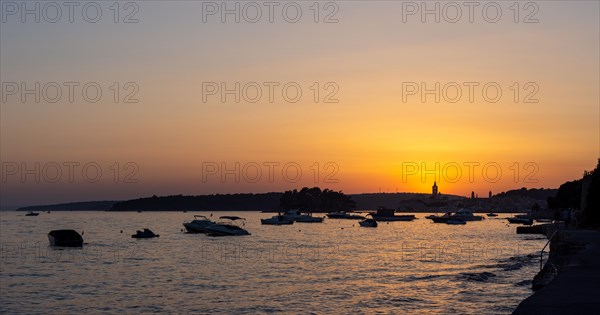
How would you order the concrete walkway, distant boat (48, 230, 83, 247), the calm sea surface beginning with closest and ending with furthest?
the concrete walkway → the calm sea surface → distant boat (48, 230, 83, 247)

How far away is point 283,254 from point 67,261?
809 inches

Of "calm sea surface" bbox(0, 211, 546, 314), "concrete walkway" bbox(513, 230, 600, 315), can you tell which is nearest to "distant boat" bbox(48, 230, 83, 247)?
"calm sea surface" bbox(0, 211, 546, 314)

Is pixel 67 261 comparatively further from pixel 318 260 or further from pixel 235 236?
pixel 235 236

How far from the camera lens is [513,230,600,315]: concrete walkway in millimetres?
18658

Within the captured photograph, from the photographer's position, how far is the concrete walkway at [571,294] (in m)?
18.7

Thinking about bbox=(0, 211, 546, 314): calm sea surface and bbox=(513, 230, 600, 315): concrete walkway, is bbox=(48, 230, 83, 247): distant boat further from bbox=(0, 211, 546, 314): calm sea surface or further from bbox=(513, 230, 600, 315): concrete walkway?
bbox=(513, 230, 600, 315): concrete walkway

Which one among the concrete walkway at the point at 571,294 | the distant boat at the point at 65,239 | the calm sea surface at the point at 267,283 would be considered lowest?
the calm sea surface at the point at 267,283

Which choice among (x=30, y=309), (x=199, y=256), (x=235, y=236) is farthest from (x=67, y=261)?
(x=235, y=236)

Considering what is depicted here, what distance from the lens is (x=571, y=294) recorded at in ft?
70.6

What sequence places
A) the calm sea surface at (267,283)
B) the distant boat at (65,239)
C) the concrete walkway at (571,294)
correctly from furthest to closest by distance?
1. the distant boat at (65,239)
2. the calm sea surface at (267,283)
3. the concrete walkway at (571,294)

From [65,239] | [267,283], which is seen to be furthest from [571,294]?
[65,239]

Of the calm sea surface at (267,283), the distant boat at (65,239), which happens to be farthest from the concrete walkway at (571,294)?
the distant boat at (65,239)

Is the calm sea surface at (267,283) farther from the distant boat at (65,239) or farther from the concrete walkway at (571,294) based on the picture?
the distant boat at (65,239)

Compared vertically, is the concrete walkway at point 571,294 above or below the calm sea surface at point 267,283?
above
